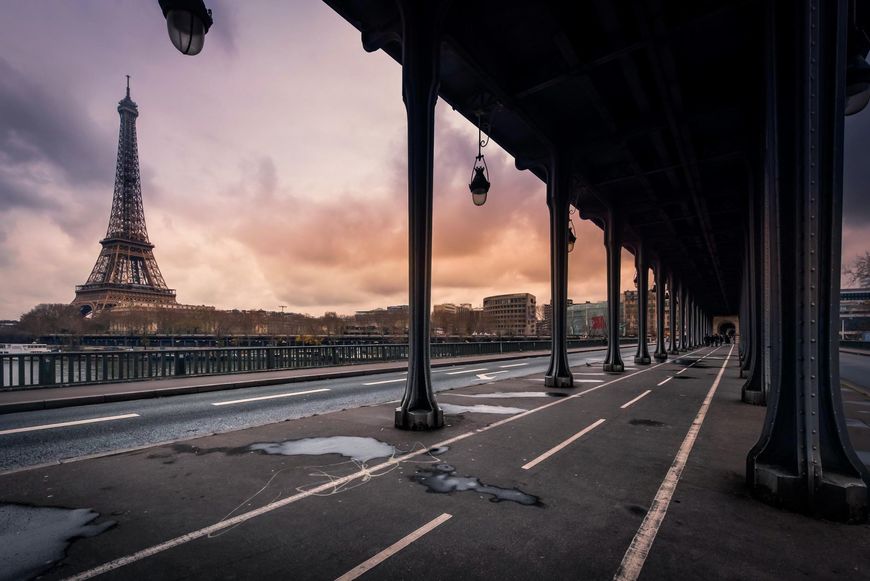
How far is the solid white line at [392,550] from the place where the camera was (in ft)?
10.1

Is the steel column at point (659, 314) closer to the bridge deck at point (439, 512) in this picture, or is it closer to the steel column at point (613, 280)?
the steel column at point (613, 280)

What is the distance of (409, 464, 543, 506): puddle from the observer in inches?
179

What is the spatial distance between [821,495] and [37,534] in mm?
7657

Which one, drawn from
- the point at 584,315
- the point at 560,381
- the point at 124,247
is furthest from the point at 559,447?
the point at 584,315

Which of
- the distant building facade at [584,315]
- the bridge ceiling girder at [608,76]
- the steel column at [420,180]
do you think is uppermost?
the bridge ceiling girder at [608,76]

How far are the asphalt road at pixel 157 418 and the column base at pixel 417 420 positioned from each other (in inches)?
103

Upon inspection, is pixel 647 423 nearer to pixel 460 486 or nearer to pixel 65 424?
pixel 460 486

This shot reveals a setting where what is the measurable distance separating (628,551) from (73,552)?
15.4 feet

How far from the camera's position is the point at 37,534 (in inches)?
143

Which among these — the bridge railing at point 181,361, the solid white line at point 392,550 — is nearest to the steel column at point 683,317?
the bridge railing at point 181,361

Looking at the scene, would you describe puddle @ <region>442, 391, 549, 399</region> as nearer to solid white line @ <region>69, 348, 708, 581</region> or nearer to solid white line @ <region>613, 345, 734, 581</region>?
solid white line @ <region>69, 348, 708, 581</region>

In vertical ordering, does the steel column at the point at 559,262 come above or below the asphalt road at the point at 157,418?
above

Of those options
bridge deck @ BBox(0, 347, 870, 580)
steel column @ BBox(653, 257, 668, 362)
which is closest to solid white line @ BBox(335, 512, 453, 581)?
bridge deck @ BBox(0, 347, 870, 580)

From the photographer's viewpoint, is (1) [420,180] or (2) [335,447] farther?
(1) [420,180]
